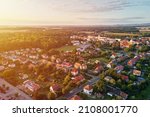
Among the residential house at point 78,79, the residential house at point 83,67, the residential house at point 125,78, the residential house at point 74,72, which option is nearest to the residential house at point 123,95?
the residential house at point 125,78

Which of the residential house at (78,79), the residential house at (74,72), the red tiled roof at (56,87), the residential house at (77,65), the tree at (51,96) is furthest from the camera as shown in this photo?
the residential house at (77,65)

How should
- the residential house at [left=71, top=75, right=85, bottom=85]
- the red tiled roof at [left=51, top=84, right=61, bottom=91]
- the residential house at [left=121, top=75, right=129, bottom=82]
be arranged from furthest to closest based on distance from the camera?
the residential house at [left=121, top=75, right=129, bottom=82], the residential house at [left=71, top=75, right=85, bottom=85], the red tiled roof at [left=51, top=84, right=61, bottom=91]

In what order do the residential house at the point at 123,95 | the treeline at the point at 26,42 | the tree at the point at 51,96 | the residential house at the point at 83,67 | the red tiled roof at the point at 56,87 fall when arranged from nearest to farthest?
the tree at the point at 51,96, the residential house at the point at 123,95, the red tiled roof at the point at 56,87, the residential house at the point at 83,67, the treeline at the point at 26,42

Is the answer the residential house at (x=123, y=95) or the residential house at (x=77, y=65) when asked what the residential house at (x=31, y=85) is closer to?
the residential house at (x=77, y=65)

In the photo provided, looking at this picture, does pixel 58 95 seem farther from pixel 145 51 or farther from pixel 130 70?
pixel 145 51

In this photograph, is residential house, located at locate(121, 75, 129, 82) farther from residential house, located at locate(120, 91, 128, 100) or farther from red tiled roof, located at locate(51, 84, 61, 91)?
red tiled roof, located at locate(51, 84, 61, 91)

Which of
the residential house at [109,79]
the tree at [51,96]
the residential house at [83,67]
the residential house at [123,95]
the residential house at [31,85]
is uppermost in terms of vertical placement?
the residential house at [83,67]

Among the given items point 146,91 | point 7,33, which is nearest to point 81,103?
point 146,91

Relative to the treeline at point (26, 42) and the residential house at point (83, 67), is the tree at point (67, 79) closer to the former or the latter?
the residential house at point (83, 67)

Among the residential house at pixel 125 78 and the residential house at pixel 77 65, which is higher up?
the residential house at pixel 77 65

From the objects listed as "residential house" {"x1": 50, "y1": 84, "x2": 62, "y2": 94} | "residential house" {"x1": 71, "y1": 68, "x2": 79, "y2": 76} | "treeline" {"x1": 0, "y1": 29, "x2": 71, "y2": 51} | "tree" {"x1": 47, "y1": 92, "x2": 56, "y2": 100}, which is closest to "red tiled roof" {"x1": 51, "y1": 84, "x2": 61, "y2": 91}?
"residential house" {"x1": 50, "y1": 84, "x2": 62, "y2": 94}

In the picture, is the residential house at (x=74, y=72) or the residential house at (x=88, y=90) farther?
the residential house at (x=74, y=72)
